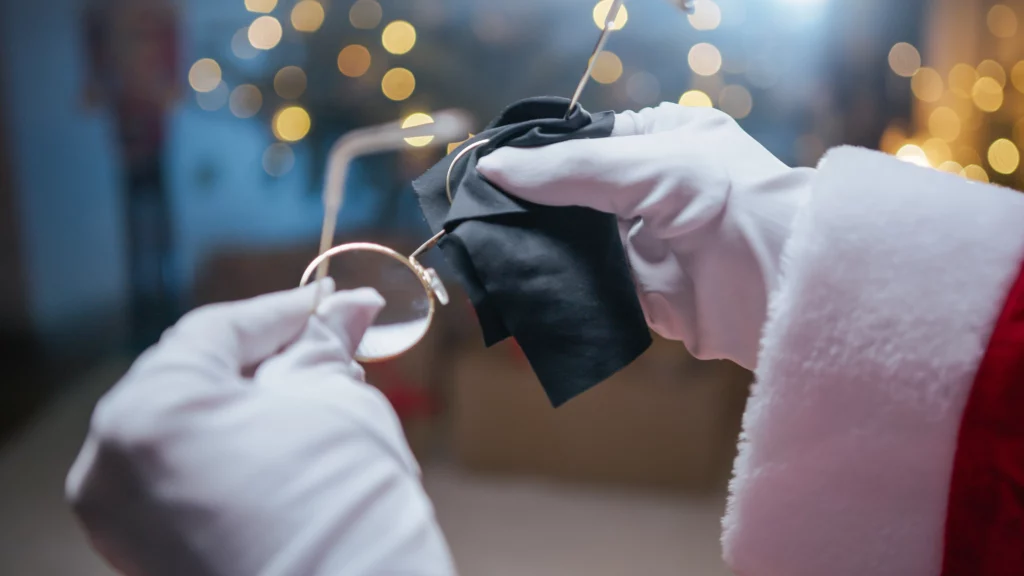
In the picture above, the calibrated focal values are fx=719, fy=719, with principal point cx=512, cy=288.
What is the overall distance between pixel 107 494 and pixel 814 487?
315 mm

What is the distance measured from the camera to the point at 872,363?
332 mm

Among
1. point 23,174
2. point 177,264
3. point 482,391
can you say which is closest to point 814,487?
point 482,391

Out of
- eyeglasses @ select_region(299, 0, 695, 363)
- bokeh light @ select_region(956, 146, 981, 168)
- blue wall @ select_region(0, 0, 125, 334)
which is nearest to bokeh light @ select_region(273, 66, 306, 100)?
blue wall @ select_region(0, 0, 125, 334)

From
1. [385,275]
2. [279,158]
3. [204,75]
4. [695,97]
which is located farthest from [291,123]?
[385,275]

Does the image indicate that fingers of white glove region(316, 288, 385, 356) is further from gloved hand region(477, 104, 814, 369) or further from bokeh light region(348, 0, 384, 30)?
bokeh light region(348, 0, 384, 30)

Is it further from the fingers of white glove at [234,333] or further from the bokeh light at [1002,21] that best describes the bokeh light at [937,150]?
the fingers of white glove at [234,333]

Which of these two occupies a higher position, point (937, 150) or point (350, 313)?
point (350, 313)

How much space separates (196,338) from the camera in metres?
0.31

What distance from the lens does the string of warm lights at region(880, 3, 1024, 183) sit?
3.85 feet

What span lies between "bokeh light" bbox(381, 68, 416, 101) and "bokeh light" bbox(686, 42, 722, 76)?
454 millimetres

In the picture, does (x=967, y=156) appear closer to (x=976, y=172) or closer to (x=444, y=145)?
(x=976, y=172)

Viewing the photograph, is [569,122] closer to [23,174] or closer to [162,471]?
[162,471]

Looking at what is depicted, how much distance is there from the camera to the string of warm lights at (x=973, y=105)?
1.17 meters

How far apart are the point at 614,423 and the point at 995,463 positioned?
0.91m
